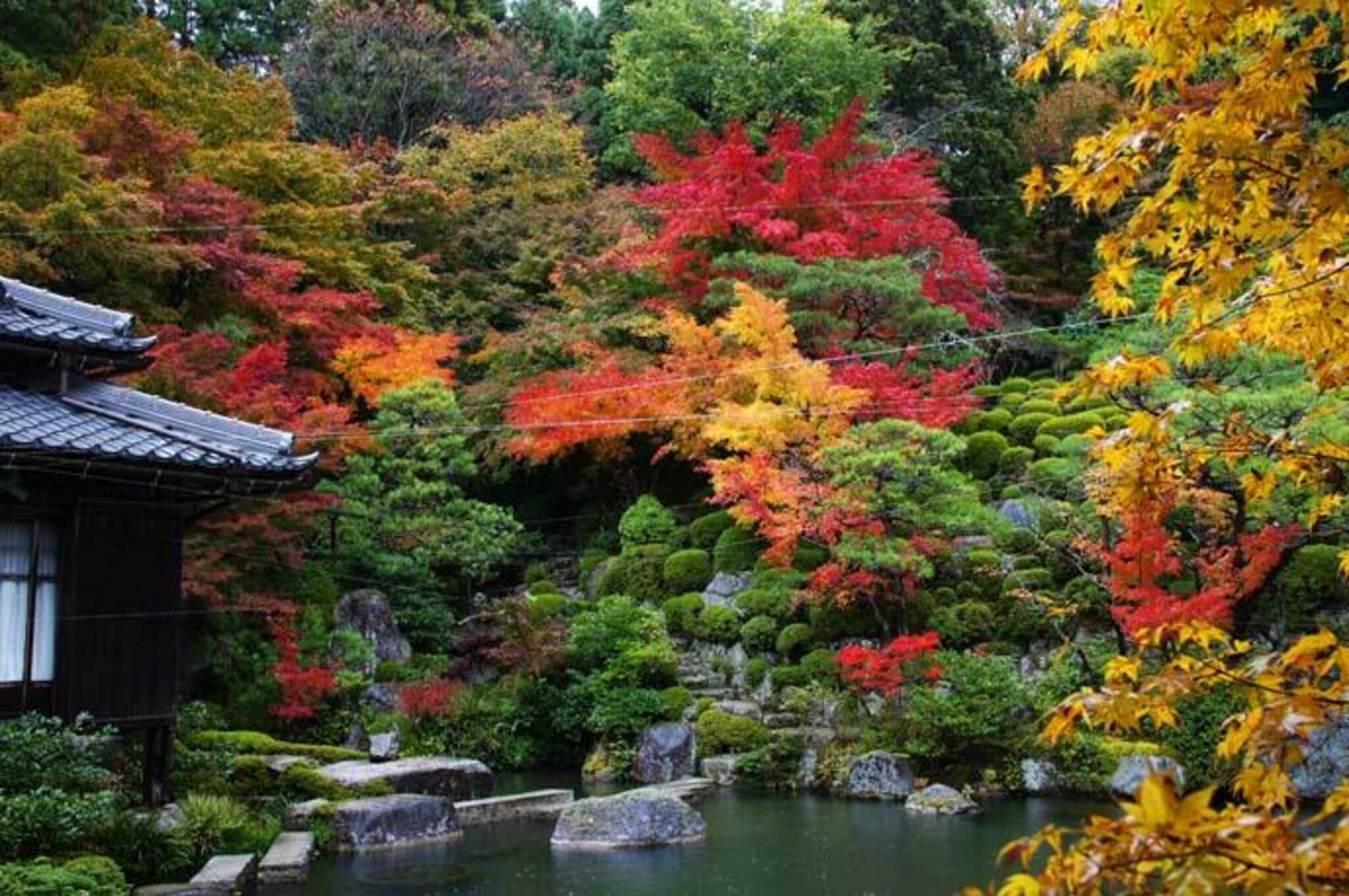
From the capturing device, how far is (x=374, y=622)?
16.4 metres

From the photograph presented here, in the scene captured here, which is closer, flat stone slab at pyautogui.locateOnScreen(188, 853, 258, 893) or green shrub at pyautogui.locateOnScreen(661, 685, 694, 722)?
flat stone slab at pyautogui.locateOnScreen(188, 853, 258, 893)

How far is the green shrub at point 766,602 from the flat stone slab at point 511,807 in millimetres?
4467

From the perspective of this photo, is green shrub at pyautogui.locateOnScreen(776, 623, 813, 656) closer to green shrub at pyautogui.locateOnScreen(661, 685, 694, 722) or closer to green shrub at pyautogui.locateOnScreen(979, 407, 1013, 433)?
green shrub at pyautogui.locateOnScreen(661, 685, 694, 722)

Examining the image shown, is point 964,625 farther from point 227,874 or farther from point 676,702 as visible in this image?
point 227,874

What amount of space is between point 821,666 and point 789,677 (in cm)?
47

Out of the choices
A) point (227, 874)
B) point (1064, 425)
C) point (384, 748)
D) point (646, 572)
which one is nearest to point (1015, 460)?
point (1064, 425)

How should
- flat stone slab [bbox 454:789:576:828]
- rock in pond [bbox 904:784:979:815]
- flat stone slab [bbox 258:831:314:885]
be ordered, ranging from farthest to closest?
rock in pond [bbox 904:784:979:815], flat stone slab [bbox 454:789:576:828], flat stone slab [bbox 258:831:314:885]

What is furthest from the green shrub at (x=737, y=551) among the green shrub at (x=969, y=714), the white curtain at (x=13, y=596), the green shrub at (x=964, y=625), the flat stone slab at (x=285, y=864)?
the white curtain at (x=13, y=596)

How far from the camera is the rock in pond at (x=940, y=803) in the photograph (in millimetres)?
12195

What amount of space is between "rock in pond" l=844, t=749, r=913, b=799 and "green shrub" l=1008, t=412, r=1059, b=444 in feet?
26.8

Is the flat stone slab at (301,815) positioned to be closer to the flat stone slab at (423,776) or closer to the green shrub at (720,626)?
the flat stone slab at (423,776)

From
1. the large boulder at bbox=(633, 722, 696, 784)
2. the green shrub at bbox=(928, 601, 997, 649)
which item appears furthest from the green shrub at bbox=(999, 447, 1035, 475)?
the large boulder at bbox=(633, 722, 696, 784)

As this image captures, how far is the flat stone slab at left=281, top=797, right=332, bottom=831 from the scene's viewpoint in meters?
10.7

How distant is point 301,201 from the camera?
19406 mm
